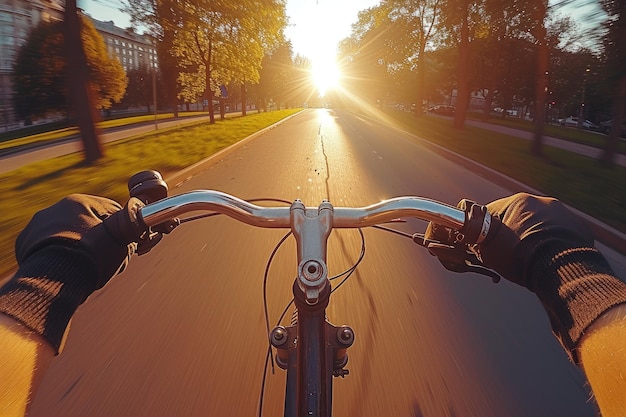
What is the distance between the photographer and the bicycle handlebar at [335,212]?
4.57 ft

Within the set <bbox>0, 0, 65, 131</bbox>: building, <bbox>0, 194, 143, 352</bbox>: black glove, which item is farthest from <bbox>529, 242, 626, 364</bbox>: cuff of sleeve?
<bbox>0, 0, 65, 131</bbox>: building

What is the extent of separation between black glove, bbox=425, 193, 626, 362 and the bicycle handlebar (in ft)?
0.59

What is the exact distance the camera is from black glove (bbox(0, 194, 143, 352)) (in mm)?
1138

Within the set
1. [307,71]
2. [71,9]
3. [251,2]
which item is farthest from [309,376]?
[307,71]

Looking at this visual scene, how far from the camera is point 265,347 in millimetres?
3324

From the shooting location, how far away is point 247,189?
31.6 feet

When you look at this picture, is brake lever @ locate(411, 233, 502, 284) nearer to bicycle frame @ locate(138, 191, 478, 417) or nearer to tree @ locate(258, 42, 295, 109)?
bicycle frame @ locate(138, 191, 478, 417)

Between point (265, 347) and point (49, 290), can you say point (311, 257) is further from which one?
point (265, 347)

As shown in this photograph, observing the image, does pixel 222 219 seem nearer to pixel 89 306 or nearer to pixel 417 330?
pixel 89 306

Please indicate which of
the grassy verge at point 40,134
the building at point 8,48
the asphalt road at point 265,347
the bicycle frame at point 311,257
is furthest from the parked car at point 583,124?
the building at point 8,48

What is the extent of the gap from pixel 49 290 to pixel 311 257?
755mm

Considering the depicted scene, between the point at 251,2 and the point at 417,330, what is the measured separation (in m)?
20.1

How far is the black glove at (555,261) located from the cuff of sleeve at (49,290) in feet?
4.35

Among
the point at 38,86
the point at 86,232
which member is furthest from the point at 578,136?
the point at 38,86
